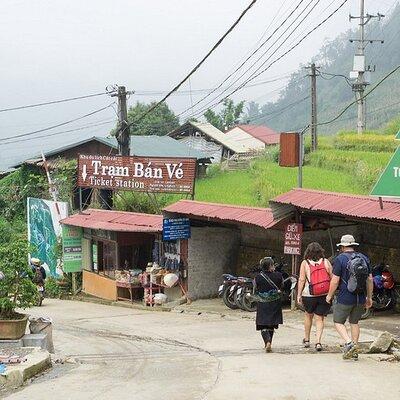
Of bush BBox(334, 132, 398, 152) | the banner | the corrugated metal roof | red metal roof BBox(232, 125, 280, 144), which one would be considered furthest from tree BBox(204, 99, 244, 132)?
the banner

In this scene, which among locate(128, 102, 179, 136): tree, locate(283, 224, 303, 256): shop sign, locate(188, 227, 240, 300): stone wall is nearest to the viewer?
locate(283, 224, 303, 256): shop sign

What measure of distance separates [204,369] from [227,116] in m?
59.9

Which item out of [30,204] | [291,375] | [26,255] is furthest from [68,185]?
[291,375]

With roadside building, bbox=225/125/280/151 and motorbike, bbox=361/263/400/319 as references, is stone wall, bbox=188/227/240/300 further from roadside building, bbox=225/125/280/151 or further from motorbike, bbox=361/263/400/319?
roadside building, bbox=225/125/280/151

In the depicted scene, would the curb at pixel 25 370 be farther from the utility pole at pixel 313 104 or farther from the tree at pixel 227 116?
the tree at pixel 227 116

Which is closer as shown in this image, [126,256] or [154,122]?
[126,256]

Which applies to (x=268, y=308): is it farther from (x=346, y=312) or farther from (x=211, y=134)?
(x=211, y=134)

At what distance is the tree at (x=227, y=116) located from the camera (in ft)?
219

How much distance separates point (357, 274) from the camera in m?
8.65

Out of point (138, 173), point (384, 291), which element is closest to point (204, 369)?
point (384, 291)

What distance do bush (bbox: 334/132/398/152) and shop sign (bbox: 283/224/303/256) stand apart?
20.6 m

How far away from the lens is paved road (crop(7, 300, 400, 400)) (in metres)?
7.27

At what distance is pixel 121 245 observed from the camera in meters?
20.8

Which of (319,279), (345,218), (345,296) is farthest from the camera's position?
(345,218)
